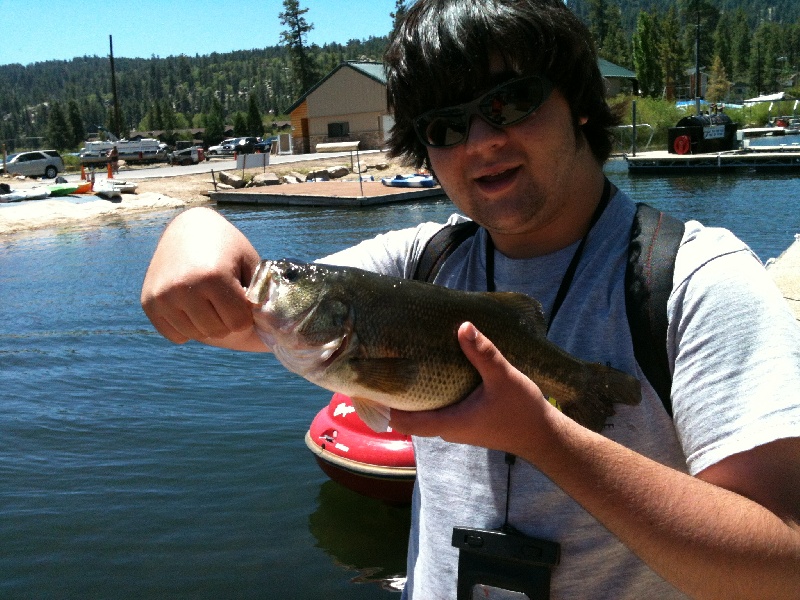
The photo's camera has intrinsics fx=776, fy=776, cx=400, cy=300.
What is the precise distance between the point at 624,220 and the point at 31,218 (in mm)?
33152

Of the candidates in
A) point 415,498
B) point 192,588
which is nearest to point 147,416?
point 192,588

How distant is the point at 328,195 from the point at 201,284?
103 ft

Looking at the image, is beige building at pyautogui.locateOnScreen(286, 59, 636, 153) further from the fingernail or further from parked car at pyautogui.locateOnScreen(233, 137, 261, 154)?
the fingernail

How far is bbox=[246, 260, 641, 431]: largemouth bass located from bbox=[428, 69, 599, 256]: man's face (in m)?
0.25

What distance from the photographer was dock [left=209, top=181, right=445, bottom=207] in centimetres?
3139

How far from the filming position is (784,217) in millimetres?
22578

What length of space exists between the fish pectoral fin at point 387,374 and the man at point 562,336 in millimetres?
75

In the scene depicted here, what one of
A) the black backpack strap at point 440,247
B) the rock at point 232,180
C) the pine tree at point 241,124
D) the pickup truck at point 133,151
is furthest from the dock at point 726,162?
the pine tree at point 241,124

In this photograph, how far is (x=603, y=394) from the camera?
181cm

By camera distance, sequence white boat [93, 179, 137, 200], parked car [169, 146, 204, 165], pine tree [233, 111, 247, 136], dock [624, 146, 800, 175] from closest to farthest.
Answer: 1. dock [624, 146, 800, 175]
2. white boat [93, 179, 137, 200]
3. parked car [169, 146, 204, 165]
4. pine tree [233, 111, 247, 136]

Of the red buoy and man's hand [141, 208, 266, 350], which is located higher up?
the red buoy

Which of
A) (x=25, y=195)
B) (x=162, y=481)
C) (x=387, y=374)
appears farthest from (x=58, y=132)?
(x=387, y=374)

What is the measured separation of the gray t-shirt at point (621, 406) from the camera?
62.9 inches

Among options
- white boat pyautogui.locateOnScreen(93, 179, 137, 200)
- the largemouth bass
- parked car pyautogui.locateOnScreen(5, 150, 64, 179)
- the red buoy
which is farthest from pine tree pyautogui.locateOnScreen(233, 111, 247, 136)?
the largemouth bass
